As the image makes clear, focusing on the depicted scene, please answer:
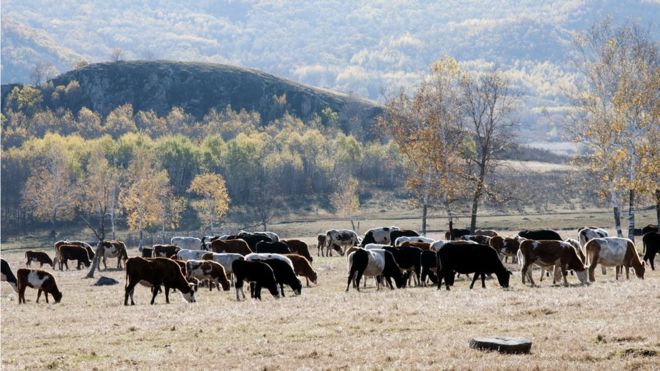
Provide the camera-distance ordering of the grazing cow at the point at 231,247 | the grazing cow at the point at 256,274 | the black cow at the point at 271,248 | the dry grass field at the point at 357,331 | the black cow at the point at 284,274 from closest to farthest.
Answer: the dry grass field at the point at 357,331, the grazing cow at the point at 256,274, the black cow at the point at 284,274, the black cow at the point at 271,248, the grazing cow at the point at 231,247

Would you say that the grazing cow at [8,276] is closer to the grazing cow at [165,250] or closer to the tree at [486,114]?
the grazing cow at [165,250]

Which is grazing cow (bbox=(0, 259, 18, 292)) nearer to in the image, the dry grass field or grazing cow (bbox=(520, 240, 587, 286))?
the dry grass field

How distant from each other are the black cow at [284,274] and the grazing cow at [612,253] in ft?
37.7

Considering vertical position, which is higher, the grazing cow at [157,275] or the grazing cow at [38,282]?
the grazing cow at [157,275]

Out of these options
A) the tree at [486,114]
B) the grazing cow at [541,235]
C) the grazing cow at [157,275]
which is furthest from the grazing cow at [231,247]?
the grazing cow at [157,275]

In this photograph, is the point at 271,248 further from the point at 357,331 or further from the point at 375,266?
the point at 357,331

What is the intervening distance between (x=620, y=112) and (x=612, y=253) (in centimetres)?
1943

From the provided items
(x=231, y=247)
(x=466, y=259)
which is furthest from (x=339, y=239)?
(x=466, y=259)

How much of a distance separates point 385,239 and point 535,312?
36129 millimetres

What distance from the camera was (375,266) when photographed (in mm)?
32969

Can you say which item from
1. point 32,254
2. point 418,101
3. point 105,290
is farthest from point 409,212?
point 105,290

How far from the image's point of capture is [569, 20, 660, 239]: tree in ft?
162

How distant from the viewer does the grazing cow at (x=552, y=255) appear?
31.3 metres

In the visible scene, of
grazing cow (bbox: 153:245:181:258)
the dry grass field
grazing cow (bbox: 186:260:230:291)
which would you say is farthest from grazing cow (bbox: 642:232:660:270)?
grazing cow (bbox: 153:245:181:258)
